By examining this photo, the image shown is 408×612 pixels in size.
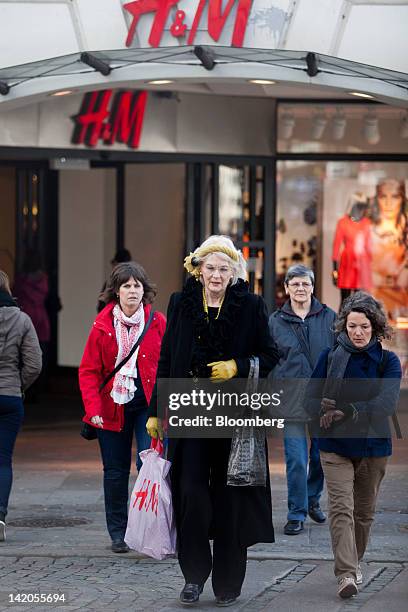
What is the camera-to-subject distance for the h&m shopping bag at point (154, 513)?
732cm

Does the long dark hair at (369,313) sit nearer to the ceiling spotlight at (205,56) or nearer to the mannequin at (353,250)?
the ceiling spotlight at (205,56)

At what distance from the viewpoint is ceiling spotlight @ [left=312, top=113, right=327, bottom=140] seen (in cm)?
1580

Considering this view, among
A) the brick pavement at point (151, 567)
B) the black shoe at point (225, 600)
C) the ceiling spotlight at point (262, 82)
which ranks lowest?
the brick pavement at point (151, 567)

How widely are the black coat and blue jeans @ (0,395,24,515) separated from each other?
2122 millimetres

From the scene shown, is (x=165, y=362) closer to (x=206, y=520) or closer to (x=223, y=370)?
(x=223, y=370)

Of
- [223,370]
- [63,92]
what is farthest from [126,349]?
[63,92]

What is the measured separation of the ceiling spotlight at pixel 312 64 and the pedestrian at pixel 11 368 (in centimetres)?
436

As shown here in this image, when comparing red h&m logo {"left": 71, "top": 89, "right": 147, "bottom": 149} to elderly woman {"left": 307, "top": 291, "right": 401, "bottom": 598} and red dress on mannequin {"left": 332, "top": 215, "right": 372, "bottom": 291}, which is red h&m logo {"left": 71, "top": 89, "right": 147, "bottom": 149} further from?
elderly woman {"left": 307, "top": 291, "right": 401, "bottom": 598}

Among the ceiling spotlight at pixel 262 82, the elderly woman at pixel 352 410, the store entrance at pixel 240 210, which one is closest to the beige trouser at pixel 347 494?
the elderly woman at pixel 352 410

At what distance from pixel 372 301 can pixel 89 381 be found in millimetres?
2074

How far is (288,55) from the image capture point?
12609 millimetres

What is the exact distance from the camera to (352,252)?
16.7 m

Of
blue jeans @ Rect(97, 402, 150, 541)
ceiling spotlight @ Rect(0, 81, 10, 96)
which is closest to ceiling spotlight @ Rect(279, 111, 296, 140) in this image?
ceiling spotlight @ Rect(0, 81, 10, 96)

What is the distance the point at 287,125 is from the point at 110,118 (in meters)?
2.11
